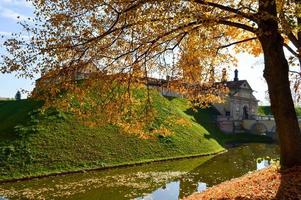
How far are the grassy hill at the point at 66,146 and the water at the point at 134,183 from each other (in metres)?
1.93

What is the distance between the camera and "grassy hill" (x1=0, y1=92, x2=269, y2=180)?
31.6 metres

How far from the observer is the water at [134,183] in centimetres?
2411

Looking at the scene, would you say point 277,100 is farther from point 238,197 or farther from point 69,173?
point 69,173

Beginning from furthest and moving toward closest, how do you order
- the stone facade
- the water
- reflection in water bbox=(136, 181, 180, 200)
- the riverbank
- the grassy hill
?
the stone facade
the grassy hill
the water
reflection in water bbox=(136, 181, 180, 200)
the riverbank

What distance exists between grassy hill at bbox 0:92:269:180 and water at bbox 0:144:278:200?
6.35 feet

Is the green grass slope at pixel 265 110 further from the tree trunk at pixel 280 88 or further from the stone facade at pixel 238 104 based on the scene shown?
the tree trunk at pixel 280 88

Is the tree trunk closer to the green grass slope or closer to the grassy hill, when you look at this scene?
the grassy hill

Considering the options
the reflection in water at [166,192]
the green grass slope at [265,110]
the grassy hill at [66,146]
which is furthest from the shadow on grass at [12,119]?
the green grass slope at [265,110]

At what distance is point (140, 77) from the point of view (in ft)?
53.7

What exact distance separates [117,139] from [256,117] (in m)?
45.3

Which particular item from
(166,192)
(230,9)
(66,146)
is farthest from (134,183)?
(230,9)

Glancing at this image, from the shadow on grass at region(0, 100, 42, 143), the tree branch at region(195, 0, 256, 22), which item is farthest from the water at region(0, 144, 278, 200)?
the tree branch at region(195, 0, 256, 22)

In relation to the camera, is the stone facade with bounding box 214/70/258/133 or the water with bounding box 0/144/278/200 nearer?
the water with bounding box 0/144/278/200

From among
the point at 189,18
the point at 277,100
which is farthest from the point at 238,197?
the point at 189,18
